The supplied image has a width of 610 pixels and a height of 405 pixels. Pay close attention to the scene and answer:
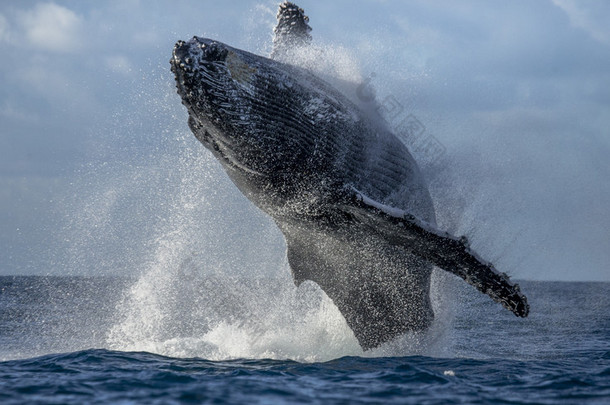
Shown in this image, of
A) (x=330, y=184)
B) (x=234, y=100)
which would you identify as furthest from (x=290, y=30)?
(x=234, y=100)

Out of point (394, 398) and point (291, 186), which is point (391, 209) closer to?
point (291, 186)

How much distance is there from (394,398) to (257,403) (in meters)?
Answer: 1.28

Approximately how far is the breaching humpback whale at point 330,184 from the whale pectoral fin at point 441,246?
1 cm

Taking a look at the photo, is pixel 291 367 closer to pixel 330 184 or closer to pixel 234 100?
pixel 330 184

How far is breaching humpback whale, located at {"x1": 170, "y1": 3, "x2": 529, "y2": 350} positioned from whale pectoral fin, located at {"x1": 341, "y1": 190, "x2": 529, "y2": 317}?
12mm

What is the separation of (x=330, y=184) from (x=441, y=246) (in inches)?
54.7

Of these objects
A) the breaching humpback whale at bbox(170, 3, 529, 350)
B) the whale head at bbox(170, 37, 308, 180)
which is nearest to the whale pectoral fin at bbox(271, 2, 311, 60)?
the breaching humpback whale at bbox(170, 3, 529, 350)

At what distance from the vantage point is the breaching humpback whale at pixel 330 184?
20.3 ft

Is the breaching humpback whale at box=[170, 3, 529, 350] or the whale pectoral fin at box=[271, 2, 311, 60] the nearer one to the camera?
the breaching humpback whale at box=[170, 3, 529, 350]

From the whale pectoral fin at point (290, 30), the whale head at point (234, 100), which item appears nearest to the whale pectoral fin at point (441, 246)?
the whale head at point (234, 100)

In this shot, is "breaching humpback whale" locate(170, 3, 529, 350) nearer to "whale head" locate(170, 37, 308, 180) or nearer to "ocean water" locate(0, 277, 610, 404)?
"whale head" locate(170, 37, 308, 180)

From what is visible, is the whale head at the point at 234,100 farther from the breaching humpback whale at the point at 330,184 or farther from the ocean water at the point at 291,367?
the ocean water at the point at 291,367

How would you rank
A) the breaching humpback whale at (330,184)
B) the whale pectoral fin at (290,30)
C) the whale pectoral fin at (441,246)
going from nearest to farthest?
the breaching humpback whale at (330,184) < the whale pectoral fin at (441,246) < the whale pectoral fin at (290,30)

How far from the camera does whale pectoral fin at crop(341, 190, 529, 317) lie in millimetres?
6719
